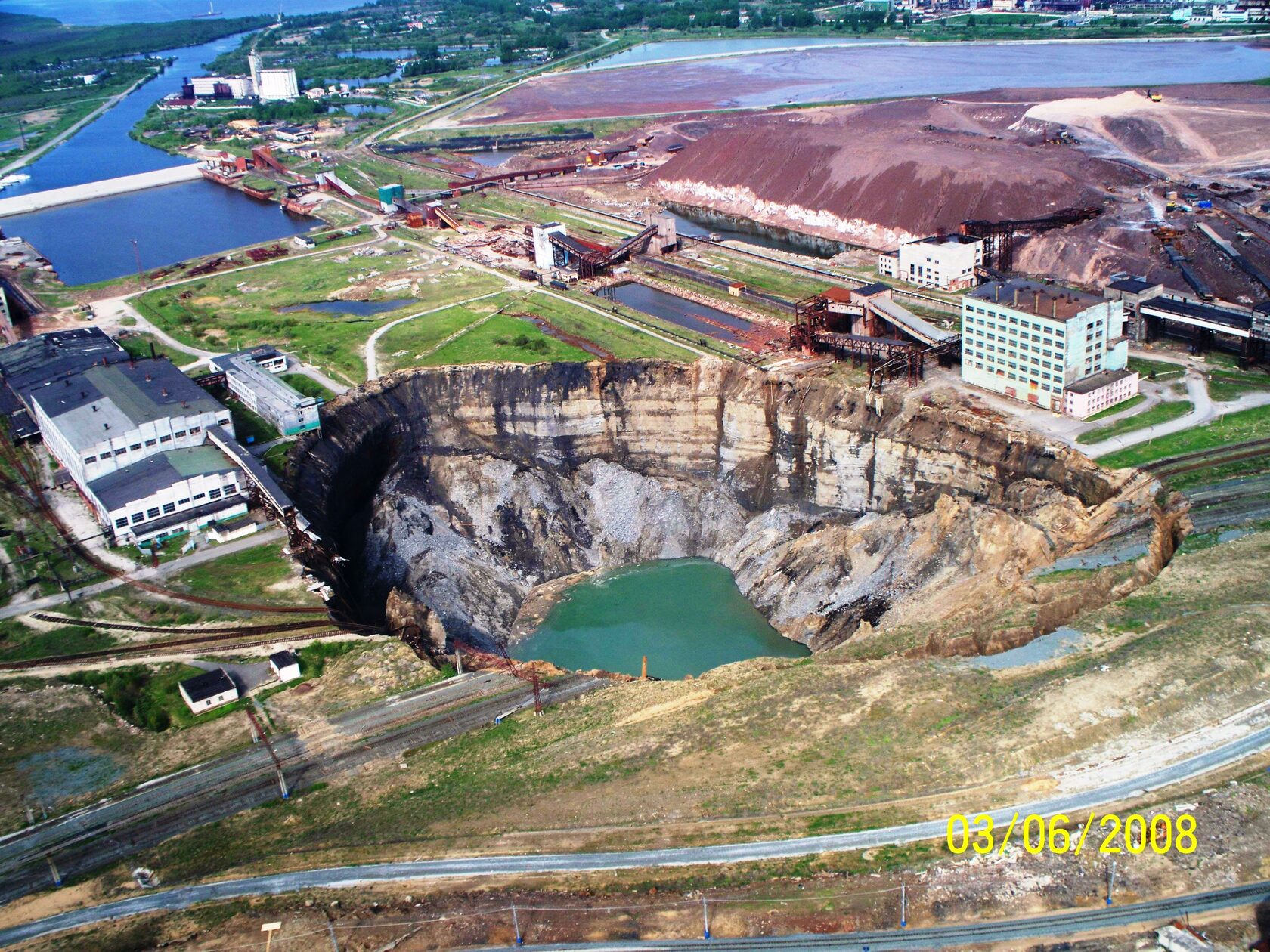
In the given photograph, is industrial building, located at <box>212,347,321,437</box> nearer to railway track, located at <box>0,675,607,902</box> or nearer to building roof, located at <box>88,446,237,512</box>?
building roof, located at <box>88,446,237,512</box>

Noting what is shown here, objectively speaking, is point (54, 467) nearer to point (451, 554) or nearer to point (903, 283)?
point (451, 554)

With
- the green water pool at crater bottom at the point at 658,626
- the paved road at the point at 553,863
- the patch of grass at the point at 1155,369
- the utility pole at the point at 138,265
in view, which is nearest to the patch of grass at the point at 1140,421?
the patch of grass at the point at 1155,369

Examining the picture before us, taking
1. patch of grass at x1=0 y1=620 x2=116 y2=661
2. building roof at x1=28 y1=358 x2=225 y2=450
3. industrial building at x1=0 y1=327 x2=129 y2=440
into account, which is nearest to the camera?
patch of grass at x1=0 y1=620 x2=116 y2=661

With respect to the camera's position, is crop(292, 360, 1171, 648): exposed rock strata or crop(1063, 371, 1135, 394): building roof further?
crop(1063, 371, 1135, 394): building roof

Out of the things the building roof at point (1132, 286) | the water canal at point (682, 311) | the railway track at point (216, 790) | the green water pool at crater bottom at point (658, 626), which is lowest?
the green water pool at crater bottom at point (658, 626)

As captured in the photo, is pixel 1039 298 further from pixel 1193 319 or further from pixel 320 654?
pixel 320 654

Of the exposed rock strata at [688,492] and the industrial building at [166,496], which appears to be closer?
the industrial building at [166,496]
